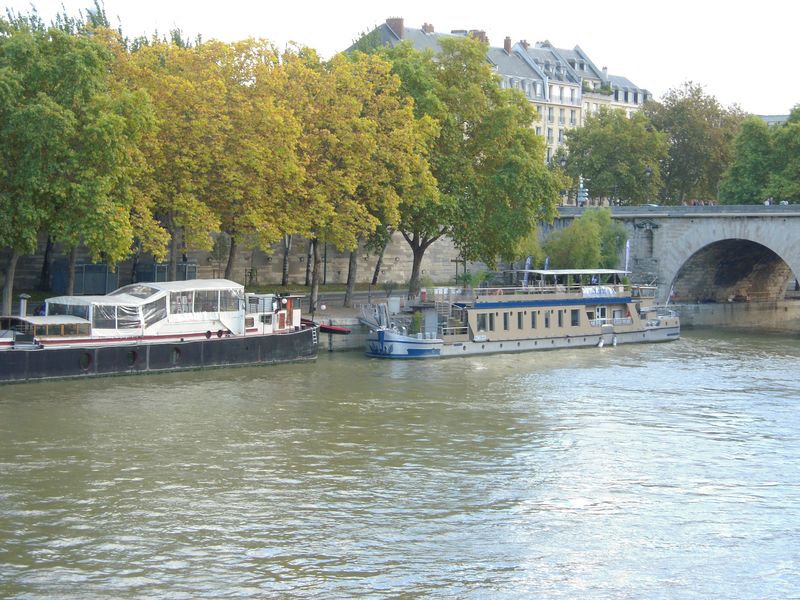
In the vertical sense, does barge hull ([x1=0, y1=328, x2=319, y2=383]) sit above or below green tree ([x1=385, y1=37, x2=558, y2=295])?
below

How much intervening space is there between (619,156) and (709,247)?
18831 millimetres

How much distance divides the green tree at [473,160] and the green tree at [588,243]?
19.6 ft

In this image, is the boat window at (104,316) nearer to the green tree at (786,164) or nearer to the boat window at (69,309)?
the boat window at (69,309)

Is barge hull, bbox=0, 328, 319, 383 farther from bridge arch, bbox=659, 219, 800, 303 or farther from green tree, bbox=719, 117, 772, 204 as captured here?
green tree, bbox=719, 117, 772, 204

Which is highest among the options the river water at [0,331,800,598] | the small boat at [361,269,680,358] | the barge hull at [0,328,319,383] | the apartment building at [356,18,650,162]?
the apartment building at [356,18,650,162]

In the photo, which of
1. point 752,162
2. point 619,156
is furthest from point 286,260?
point 752,162

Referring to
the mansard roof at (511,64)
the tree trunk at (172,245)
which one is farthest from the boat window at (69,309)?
the mansard roof at (511,64)

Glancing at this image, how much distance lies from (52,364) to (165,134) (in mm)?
11102

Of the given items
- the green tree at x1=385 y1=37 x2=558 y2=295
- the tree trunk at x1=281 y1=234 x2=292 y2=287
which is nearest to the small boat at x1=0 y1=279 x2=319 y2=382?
the green tree at x1=385 y1=37 x2=558 y2=295

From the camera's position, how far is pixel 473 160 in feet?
205

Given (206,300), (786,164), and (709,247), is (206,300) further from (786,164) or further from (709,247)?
(786,164)

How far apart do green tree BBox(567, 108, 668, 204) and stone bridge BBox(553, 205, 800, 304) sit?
12838 millimetres

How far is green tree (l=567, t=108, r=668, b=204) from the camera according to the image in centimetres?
8738

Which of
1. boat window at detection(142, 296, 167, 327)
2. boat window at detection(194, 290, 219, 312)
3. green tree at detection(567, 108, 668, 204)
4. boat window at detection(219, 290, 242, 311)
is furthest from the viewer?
green tree at detection(567, 108, 668, 204)
